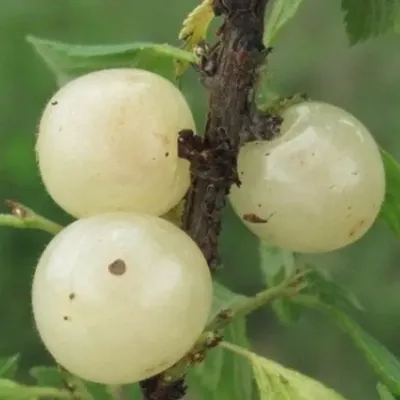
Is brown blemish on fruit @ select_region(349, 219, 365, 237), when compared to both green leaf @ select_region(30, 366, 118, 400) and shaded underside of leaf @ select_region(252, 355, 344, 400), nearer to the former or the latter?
shaded underside of leaf @ select_region(252, 355, 344, 400)

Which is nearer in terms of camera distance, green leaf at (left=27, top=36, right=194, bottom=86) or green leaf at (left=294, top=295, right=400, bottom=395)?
green leaf at (left=27, top=36, right=194, bottom=86)

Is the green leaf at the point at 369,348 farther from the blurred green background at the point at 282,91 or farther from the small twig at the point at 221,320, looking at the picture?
the blurred green background at the point at 282,91

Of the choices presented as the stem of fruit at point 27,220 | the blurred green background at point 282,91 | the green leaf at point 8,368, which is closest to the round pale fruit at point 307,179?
the stem of fruit at point 27,220

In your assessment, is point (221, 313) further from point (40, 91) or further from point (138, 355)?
point (40, 91)

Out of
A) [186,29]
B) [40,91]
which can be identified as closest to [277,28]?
[186,29]

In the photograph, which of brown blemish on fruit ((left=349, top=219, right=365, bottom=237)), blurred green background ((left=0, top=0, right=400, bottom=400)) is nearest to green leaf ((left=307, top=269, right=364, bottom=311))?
brown blemish on fruit ((left=349, top=219, right=365, bottom=237))
